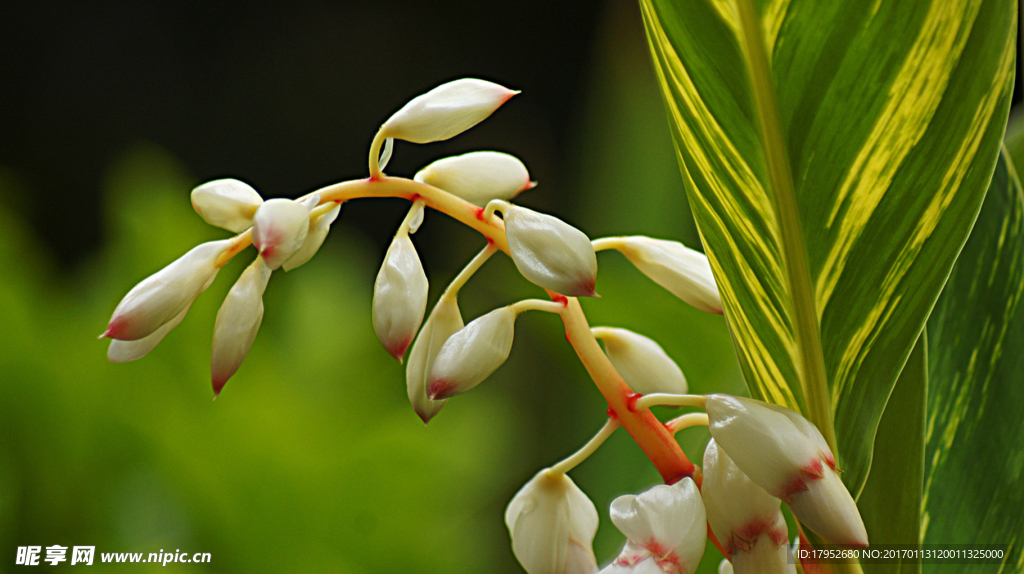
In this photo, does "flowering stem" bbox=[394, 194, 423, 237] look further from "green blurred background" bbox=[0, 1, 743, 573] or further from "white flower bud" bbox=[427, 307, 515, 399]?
"green blurred background" bbox=[0, 1, 743, 573]

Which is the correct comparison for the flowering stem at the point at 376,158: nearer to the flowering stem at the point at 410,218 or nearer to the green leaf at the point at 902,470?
the flowering stem at the point at 410,218

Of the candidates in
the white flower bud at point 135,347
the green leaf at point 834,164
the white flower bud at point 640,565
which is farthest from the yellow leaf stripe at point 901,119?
the white flower bud at point 135,347

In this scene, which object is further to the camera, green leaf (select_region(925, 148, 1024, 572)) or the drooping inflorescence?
green leaf (select_region(925, 148, 1024, 572))

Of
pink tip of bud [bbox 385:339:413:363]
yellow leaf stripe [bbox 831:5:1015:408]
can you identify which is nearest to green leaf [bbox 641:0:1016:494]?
yellow leaf stripe [bbox 831:5:1015:408]

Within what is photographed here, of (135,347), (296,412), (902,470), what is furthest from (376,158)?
(296,412)

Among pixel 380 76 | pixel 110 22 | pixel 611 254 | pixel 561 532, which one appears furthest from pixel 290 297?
pixel 110 22

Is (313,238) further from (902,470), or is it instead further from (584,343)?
(902,470)
